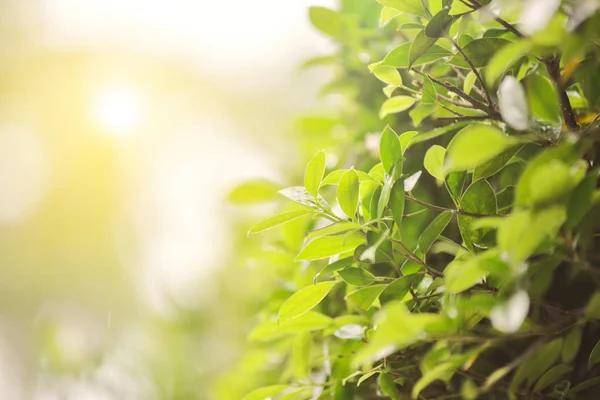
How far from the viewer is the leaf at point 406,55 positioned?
1.23ft

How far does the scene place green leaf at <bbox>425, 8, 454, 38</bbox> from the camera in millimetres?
328

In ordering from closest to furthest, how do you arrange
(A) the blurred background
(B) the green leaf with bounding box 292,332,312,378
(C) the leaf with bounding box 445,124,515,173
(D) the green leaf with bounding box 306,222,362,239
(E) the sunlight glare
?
1. (C) the leaf with bounding box 445,124,515,173
2. (D) the green leaf with bounding box 306,222,362,239
3. (B) the green leaf with bounding box 292,332,312,378
4. (A) the blurred background
5. (E) the sunlight glare

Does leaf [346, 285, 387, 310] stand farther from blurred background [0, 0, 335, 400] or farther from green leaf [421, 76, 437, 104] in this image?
blurred background [0, 0, 335, 400]

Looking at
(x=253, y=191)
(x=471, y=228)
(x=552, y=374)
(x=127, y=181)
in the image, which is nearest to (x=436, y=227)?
(x=471, y=228)

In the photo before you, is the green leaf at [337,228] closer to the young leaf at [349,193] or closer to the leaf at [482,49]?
the young leaf at [349,193]

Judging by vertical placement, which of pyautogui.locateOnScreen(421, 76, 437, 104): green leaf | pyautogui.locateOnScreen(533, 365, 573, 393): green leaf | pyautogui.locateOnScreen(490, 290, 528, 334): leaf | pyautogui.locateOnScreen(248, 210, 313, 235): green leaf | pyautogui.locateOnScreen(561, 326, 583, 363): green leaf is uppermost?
pyautogui.locateOnScreen(421, 76, 437, 104): green leaf

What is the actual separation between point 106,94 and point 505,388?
1979 mm

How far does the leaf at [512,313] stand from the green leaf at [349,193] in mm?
127

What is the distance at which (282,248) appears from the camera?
24.5 inches

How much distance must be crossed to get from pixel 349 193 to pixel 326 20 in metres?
0.40

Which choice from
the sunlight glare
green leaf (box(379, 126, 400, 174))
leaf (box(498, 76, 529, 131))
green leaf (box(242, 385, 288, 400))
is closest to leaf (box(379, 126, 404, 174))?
green leaf (box(379, 126, 400, 174))

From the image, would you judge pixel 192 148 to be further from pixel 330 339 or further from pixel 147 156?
pixel 330 339

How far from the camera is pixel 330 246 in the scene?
13.6 inches

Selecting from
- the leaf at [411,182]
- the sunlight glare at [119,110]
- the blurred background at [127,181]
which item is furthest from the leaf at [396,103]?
the sunlight glare at [119,110]
